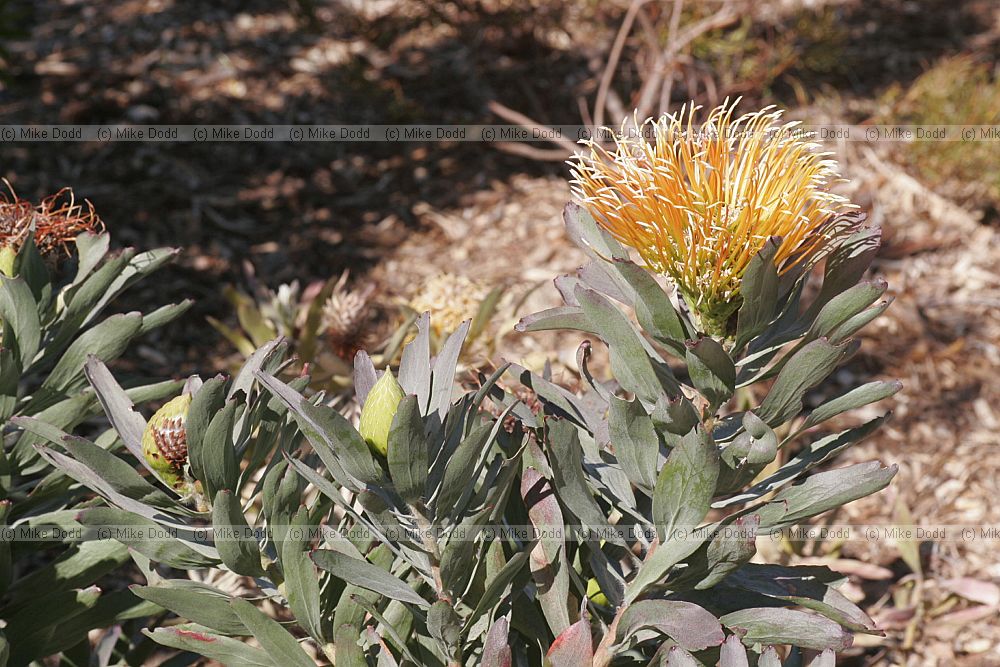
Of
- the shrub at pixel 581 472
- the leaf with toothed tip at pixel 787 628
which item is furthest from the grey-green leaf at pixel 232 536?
the leaf with toothed tip at pixel 787 628

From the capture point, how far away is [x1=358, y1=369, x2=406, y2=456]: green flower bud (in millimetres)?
1093

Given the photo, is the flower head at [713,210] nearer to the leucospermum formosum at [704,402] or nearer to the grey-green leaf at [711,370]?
the leucospermum formosum at [704,402]

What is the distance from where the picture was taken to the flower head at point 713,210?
1214 millimetres

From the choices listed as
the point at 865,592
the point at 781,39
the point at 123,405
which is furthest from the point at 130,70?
the point at 865,592

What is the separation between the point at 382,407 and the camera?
109cm

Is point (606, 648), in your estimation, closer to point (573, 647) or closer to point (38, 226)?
point (573, 647)

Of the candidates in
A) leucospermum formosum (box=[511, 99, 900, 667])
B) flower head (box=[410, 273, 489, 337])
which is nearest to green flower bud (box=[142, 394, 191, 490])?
leucospermum formosum (box=[511, 99, 900, 667])

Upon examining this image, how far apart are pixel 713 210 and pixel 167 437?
827 mm

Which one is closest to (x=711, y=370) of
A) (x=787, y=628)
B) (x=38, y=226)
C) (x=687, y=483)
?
(x=687, y=483)

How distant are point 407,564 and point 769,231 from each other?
0.72m

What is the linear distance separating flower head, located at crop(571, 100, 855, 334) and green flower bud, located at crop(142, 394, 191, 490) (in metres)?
0.66

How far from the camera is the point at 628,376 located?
1.28 metres

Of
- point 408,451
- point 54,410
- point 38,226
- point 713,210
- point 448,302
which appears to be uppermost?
point 713,210

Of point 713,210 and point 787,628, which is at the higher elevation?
point 713,210
